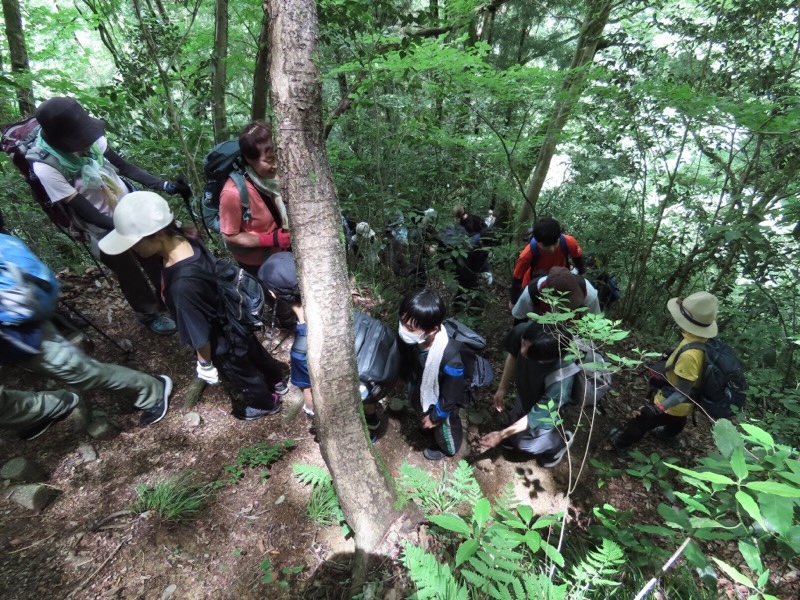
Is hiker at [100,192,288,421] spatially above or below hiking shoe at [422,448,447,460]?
above

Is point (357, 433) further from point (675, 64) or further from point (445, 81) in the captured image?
point (675, 64)

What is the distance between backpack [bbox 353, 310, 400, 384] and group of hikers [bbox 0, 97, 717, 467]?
0.21 ft

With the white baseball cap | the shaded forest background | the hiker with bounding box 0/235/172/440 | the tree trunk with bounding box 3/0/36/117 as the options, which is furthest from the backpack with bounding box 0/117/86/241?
the tree trunk with bounding box 3/0/36/117

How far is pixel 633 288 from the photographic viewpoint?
6.38 meters

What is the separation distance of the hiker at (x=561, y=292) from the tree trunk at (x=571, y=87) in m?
2.48

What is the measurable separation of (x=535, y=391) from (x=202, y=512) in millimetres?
2766

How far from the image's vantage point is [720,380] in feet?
9.79

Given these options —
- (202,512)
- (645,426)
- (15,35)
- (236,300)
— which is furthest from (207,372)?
(15,35)

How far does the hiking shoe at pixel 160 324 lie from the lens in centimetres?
387

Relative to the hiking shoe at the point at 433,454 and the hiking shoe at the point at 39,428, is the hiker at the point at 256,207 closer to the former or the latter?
the hiking shoe at the point at 39,428

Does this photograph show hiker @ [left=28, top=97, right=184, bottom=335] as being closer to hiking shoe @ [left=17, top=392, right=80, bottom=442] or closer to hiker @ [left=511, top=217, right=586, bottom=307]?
hiking shoe @ [left=17, top=392, right=80, bottom=442]

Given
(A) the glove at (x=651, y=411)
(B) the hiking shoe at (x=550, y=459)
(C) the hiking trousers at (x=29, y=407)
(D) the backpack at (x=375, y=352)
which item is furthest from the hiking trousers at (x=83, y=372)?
(A) the glove at (x=651, y=411)

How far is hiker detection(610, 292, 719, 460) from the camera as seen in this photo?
3.06 metres

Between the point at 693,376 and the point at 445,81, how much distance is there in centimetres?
395
